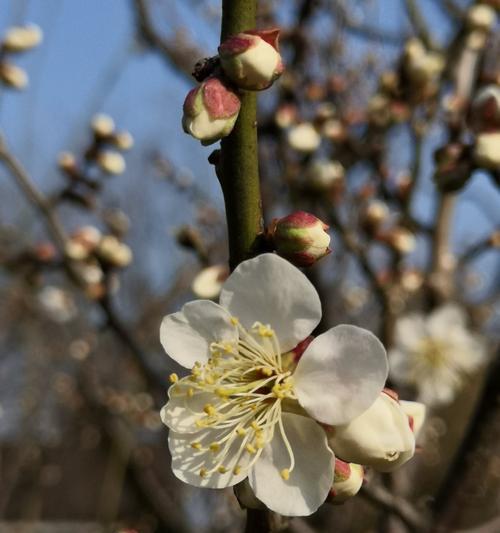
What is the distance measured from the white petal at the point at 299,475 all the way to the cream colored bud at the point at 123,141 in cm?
107

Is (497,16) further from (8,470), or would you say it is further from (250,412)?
(8,470)

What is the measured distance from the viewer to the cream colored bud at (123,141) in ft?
5.12

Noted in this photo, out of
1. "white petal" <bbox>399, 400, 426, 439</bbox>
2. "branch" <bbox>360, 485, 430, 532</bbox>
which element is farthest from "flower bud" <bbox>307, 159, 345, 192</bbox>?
"white petal" <bbox>399, 400, 426, 439</bbox>

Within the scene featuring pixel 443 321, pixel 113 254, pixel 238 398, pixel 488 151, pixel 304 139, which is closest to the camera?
pixel 238 398

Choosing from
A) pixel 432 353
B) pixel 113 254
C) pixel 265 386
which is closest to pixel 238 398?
pixel 265 386

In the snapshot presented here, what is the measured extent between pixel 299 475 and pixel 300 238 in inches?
8.2

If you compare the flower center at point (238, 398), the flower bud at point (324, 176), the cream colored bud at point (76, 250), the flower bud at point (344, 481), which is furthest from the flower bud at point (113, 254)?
the flower bud at point (344, 481)

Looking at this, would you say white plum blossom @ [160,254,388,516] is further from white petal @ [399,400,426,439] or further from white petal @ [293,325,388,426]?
white petal @ [399,400,426,439]

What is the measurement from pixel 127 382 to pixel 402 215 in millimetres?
2482

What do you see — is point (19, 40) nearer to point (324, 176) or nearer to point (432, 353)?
point (324, 176)

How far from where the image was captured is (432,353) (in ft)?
7.22

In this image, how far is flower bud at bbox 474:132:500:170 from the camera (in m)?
0.99

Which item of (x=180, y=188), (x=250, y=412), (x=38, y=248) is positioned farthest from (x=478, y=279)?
(x=250, y=412)

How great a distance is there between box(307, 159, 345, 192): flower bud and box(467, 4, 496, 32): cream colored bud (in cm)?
59
